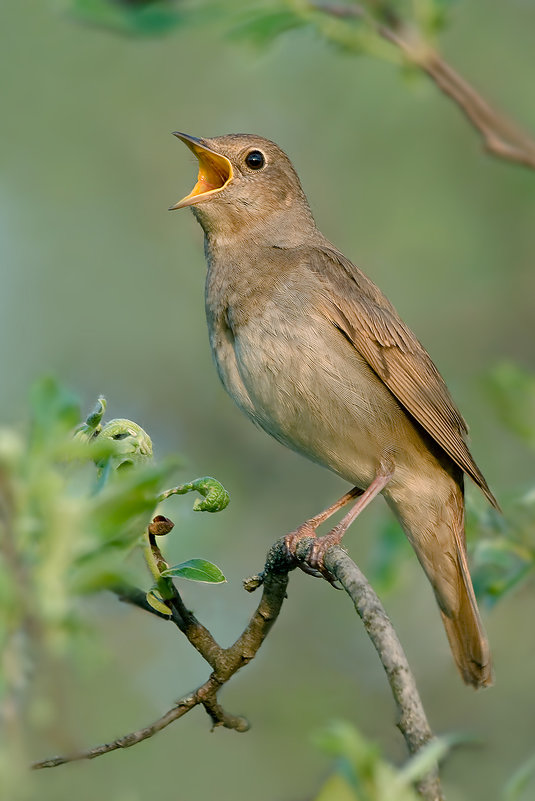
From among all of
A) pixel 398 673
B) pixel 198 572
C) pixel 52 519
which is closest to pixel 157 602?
pixel 198 572

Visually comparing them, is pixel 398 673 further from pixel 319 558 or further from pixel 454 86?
pixel 454 86

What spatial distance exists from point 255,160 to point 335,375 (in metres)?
1.53

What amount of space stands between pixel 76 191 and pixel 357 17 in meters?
5.85

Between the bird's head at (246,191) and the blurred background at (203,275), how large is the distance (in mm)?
1045

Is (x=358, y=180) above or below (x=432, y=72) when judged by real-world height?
above

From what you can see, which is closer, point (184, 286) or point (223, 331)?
point (223, 331)

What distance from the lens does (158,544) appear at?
3121 millimetres

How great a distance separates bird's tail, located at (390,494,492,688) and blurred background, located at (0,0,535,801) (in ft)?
3.77

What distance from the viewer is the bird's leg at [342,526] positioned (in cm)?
394

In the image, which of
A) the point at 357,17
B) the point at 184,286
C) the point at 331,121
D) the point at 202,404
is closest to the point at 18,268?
the point at 184,286

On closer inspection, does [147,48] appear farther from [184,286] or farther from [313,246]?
[313,246]

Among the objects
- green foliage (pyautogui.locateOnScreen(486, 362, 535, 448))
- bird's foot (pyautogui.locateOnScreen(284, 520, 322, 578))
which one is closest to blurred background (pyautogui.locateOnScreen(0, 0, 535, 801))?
bird's foot (pyautogui.locateOnScreen(284, 520, 322, 578))

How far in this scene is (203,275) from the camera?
9547 millimetres

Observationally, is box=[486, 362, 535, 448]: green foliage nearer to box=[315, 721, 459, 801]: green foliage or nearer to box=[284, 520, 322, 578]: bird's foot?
box=[284, 520, 322, 578]: bird's foot
